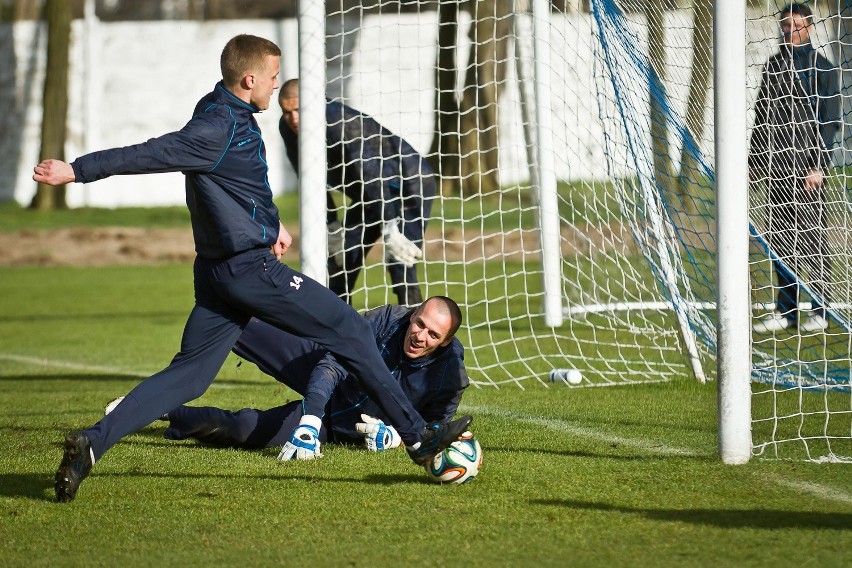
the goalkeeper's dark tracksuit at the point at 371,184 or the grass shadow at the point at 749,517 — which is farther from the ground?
the goalkeeper's dark tracksuit at the point at 371,184

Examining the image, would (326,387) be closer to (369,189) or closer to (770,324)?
(369,189)

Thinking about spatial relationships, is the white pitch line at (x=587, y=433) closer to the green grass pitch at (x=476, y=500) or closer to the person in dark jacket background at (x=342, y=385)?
the green grass pitch at (x=476, y=500)

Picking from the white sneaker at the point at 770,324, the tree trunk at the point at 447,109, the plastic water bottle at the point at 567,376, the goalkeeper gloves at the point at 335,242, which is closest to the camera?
the white sneaker at the point at 770,324

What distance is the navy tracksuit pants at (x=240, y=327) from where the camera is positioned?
4789 mm

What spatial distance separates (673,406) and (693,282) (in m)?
1.25

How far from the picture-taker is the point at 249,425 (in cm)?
583

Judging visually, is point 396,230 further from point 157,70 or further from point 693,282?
point 157,70

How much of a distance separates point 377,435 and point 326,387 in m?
0.39

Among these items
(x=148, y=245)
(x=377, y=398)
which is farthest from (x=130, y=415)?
(x=148, y=245)

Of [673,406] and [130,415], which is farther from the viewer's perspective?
[673,406]

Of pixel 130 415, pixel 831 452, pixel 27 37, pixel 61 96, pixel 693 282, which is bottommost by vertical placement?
pixel 831 452

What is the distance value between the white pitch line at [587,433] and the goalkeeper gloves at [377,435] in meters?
0.94


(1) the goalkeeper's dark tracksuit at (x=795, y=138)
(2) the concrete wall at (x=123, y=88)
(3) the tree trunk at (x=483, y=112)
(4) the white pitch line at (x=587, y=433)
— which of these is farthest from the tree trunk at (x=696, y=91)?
(2) the concrete wall at (x=123, y=88)

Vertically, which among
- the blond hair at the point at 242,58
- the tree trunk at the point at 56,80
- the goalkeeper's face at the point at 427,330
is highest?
the tree trunk at the point at 56,80
